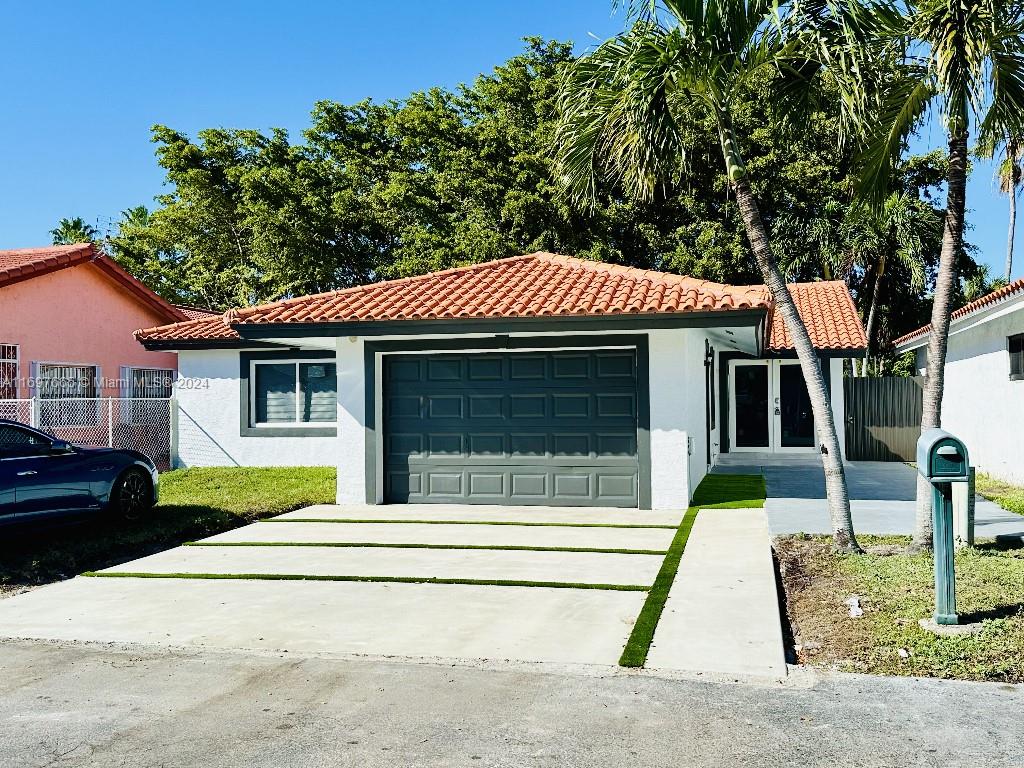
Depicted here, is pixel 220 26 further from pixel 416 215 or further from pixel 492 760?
Result: pixel 492 760

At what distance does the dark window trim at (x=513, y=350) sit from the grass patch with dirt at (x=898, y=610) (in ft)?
11.4

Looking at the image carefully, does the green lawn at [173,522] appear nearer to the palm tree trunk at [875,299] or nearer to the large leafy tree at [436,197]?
the large leafy tree at [436,197]

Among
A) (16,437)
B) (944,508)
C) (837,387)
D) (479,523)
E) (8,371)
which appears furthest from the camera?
(837,387)

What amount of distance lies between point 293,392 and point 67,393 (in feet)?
18.2

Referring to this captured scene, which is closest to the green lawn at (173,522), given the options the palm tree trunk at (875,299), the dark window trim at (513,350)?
the dark window trim at (513,350)

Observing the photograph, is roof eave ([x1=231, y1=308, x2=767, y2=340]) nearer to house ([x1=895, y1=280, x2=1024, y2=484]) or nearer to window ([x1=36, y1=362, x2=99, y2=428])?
house ([x1=895, y1=280, x2=1024, y2=484])

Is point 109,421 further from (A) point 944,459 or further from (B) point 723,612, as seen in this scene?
(A) point 944,459

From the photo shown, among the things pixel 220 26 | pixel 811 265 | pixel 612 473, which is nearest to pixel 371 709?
pixel 612 473

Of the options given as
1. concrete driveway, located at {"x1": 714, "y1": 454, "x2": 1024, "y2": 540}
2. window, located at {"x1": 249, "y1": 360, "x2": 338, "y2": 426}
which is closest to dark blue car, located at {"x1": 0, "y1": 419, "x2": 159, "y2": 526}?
window, located at {"x1": 249, "y1": 360, "x2": 338, "y2": 426}

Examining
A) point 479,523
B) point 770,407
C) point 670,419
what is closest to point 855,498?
point 670,419

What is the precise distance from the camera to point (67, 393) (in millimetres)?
19609

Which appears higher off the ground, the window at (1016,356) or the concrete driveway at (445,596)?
the window at (1016,356)

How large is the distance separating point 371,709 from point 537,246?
70.8 feet

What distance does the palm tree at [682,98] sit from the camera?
8.48m
